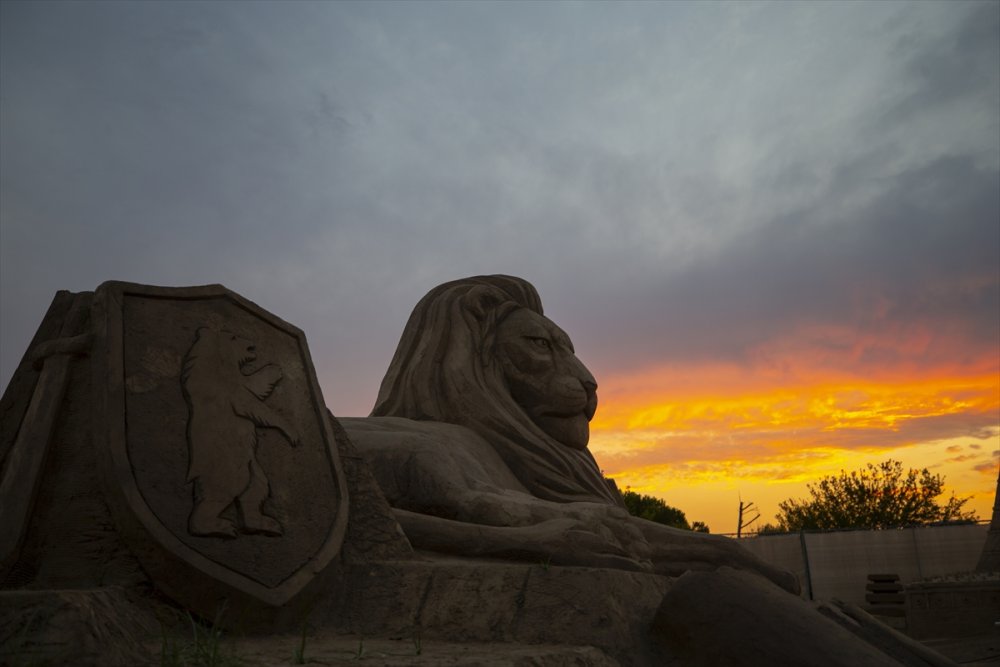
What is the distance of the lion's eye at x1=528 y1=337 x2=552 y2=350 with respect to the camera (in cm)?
495

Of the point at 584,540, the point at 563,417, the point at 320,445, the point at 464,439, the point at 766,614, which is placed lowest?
the point at 766,614

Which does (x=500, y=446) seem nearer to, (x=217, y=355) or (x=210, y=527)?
(x=217, y=355)

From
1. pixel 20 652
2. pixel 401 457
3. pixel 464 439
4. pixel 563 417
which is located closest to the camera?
pixel 20 652

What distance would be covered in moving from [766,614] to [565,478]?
184cm

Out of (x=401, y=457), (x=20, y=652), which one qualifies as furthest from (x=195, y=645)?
(x=401, y=457)

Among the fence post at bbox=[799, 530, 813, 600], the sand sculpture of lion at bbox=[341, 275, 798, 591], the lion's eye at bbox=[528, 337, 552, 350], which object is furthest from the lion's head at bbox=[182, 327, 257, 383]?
the fence post at bbox=[799, 530, 813, 600]

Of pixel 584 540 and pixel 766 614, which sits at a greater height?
pixel 584 540

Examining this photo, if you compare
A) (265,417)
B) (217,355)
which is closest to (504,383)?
(265,417)

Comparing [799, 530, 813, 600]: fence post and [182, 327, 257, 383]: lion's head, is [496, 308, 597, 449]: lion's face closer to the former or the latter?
[182, 327, 257, 383]: lion's head

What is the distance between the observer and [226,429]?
9.60 feet

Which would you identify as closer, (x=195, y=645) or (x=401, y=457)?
(x=195, y=645)

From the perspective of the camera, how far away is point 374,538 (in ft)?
10.7

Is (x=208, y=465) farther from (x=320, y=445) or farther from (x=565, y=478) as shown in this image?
(x=565, y=478)

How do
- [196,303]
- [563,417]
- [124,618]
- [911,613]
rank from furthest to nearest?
1. [911,613]
2. [563,417]
3. [196,303]
4. [124,618]
